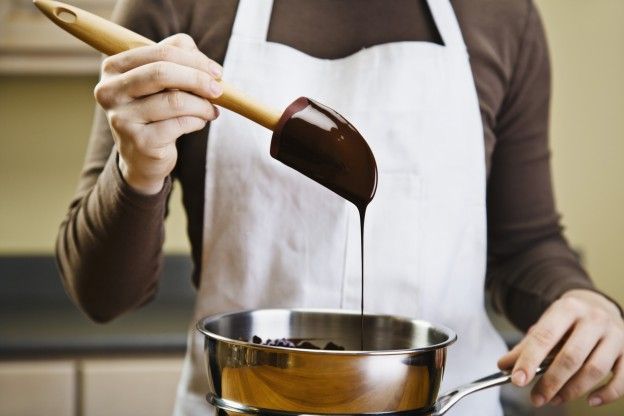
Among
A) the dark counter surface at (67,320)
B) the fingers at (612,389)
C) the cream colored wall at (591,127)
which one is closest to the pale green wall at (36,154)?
the dark counter surface at (67,320)

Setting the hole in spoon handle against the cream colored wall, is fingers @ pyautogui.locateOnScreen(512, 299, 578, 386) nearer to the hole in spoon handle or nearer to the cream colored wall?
the hole in spoon handle

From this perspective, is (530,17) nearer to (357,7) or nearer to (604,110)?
(357,7)

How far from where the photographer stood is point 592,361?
88cm

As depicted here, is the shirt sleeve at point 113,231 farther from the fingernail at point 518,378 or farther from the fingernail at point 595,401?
the fingernail at point 595,401

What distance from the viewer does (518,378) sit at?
78 cm

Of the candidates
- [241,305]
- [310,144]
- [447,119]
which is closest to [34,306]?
[241,305]

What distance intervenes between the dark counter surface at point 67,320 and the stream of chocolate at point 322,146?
1135mm

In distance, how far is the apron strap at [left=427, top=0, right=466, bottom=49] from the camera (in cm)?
106

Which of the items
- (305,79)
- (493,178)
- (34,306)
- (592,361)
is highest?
(305,79)

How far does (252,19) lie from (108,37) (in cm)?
31

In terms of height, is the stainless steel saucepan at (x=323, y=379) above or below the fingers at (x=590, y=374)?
above

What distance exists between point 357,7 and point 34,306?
1.45 meters

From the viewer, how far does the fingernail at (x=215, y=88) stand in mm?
735

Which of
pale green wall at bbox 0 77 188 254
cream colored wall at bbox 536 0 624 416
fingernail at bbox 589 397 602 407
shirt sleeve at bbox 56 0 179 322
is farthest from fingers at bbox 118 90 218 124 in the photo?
cream colored wall at bbox 536 0 624 416
